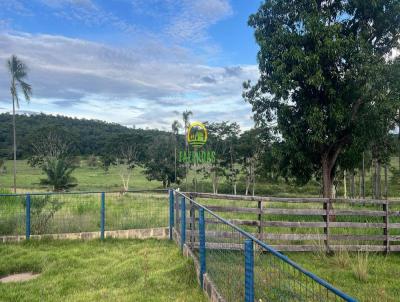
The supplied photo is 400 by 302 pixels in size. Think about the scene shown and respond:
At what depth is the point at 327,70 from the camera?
17.3 m

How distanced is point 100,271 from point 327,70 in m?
13.3

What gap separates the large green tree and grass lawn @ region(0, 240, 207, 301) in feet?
31.2

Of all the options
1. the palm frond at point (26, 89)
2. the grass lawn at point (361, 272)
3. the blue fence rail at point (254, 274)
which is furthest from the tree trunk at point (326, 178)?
the palm frond at point (26, 89)

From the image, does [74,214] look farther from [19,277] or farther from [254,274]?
[254,274]

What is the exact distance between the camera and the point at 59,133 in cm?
6725

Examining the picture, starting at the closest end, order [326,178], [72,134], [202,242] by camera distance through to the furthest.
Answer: [202,242], [326,178], [72,134]

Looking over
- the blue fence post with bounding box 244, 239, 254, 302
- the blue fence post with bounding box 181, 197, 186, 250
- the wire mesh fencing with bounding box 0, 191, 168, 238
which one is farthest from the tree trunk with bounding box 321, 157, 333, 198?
the blue fence post with bounding box 244, 239, 254, 302

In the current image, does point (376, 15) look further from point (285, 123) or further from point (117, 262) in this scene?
point (117, 262)

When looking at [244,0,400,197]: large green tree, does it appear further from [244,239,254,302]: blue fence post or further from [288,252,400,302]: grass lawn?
[244,239,254,302]: blue fence post

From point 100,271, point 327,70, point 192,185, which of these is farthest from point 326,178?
point 192,185

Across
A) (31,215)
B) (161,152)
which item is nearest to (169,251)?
(31,215)

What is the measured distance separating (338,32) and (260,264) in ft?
47.2

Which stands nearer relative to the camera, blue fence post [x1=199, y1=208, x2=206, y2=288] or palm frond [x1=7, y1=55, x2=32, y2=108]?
blue fence post [x1=199, y1=208, x2=206, y2=288]

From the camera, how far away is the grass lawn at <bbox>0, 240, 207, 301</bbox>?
21.1ft
